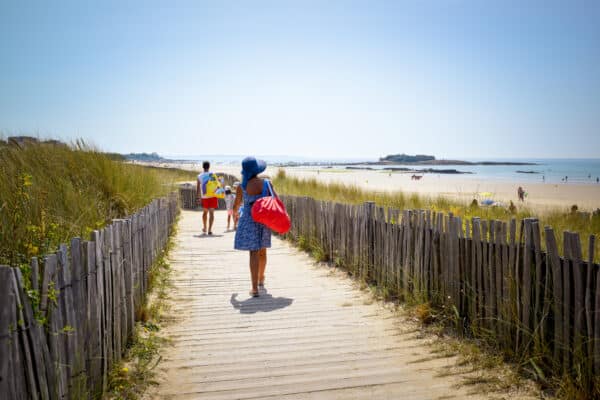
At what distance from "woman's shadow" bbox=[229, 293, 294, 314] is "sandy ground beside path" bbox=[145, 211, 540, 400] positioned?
0.01 m

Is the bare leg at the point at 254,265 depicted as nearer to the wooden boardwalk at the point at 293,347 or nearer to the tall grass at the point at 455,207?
the wooden boardwalk at the point at 293,347

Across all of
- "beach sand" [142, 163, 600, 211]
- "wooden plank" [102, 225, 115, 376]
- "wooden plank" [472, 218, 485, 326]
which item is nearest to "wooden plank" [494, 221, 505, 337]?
"wooden plank" [472, 218, 485, 326]

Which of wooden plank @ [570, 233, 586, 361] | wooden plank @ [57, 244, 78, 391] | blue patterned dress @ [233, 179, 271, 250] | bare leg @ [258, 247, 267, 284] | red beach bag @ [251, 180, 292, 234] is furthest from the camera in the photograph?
bare leg @ [258, 247, 267, 284]

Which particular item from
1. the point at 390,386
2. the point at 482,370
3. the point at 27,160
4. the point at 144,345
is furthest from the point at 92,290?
the point at 27,160

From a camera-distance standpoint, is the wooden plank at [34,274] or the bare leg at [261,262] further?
the bare leg at [261,262]

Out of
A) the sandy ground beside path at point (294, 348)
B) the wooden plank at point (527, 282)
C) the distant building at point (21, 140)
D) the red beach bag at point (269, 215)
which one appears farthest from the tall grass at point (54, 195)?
the wooden plank at point (527, 282)

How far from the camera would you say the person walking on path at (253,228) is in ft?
17.5

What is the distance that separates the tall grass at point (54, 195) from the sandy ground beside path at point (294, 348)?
141cm

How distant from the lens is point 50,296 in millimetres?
2232

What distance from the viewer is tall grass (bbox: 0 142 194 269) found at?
3.27m

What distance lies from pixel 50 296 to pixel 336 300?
365 cm

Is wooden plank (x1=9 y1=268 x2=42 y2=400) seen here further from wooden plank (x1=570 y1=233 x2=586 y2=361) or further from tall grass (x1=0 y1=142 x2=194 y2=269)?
wooden plank (x1=570 y1=233 x2=586 y2=361)

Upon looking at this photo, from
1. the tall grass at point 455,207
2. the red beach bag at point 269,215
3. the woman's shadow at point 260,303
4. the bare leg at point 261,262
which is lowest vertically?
the woman's shadow at point 260,303

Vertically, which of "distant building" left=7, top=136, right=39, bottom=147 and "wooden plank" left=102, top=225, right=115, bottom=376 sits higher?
"distant building" left=7, top=136, right=39, bottom=147
